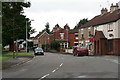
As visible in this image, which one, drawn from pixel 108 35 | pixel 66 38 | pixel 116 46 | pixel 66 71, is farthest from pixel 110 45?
pixel 66 38

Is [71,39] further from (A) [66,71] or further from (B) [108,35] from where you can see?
(A) [66,71]

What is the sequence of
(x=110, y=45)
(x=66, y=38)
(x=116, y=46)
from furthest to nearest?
1. (x=66, y=38)
2. (x=110, y=45)
3. (x=116, y=46)

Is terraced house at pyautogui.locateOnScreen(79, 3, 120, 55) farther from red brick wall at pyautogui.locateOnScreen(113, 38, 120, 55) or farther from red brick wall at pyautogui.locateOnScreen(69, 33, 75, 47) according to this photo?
red brick wall at pyautogui.locateOnScreen(69, 33, 75, 47)

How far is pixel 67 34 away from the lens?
97625mm

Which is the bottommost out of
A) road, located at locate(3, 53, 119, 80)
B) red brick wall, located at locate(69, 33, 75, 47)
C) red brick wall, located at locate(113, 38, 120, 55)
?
road, located at locate(3, 53, 119, 80)

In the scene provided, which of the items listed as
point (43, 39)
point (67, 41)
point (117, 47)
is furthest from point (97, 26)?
point (43, 39)

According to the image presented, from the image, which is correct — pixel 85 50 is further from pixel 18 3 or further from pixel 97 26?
pixel 18 3

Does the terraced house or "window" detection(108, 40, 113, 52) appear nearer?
the terraced house

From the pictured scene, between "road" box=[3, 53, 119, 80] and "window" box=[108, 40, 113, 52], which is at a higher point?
"window" box=[108, 40, 113, 52]

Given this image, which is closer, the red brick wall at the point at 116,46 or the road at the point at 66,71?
the road at the point at 66,71

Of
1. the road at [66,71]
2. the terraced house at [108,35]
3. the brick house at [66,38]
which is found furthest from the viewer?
the brick house at [66,38]

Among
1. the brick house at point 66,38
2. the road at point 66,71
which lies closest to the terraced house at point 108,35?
the road at point 66,71

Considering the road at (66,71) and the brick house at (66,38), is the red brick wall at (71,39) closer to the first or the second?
the brick house at (66,38)

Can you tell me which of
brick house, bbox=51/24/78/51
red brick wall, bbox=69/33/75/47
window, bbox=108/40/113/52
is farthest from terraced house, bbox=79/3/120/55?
red brick wall, bbox=69/33/75/47
